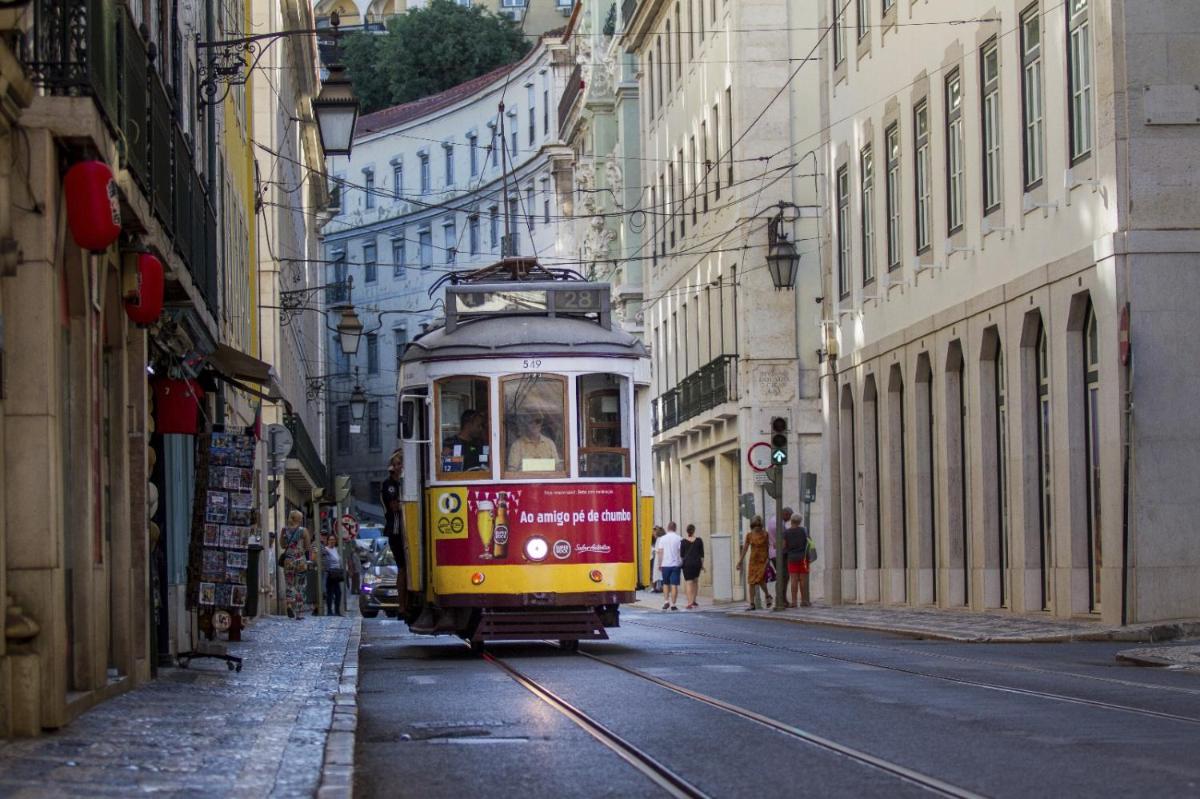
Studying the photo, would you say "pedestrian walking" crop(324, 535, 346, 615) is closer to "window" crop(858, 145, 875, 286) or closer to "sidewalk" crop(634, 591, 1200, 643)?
"sidewalk" crop(634, 591, 1200, 643)

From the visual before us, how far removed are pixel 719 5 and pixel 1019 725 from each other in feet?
135

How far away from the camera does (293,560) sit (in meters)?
37.4

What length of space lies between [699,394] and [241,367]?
34.9 meters

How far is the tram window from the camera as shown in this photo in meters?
21.6

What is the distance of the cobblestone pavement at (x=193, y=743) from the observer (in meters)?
9.84

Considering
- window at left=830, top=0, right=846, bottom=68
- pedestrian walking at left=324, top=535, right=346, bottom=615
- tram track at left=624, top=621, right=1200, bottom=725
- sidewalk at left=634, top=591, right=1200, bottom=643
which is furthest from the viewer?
pedestrian walking at left=324, top=535, right=346, bottom=615

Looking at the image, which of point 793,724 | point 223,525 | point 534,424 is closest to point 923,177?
point 534,424

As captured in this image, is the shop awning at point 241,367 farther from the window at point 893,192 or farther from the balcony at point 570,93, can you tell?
the balcony at point 570,93

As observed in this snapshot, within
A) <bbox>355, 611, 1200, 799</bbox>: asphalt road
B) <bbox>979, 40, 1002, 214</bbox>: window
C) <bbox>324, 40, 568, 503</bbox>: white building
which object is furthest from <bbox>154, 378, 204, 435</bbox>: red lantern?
<bbox>324, 40, 568, 503</bbox>: white building

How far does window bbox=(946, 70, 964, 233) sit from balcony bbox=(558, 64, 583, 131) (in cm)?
4049

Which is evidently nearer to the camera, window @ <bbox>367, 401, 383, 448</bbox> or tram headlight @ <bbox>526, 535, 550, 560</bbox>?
tram headlight @ <bbox>526, 535, 550, 560</bbox>

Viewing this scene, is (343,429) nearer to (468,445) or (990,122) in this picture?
(990,122)

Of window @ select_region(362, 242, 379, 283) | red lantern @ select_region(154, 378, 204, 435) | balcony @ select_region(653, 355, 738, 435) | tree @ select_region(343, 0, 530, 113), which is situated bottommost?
red lantern @ select_region(154, 378, 204, 435)

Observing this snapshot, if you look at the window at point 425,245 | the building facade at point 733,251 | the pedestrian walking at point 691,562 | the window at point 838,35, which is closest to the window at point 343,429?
the window at point 425,245
